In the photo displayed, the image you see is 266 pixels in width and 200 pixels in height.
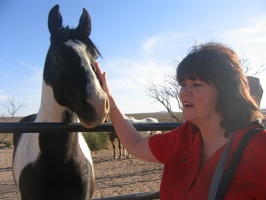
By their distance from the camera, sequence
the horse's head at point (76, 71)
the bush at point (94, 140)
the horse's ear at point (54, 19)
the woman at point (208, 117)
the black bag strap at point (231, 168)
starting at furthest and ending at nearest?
the bush at point (94, 140) → the horse's ear at point (54, 19) → the horse's head at point (76, 71) → the woman at point (208, 117) → the black bag strap at point (231, 168)

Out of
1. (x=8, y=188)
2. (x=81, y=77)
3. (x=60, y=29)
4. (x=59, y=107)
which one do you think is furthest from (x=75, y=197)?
(x=8, y=188)

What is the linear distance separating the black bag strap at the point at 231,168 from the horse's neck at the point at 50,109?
1506 millimetres

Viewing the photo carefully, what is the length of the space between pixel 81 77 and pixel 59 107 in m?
0.47

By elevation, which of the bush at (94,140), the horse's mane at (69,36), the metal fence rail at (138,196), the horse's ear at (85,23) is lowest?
the bush at (94,140)

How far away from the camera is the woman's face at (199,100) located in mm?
1438

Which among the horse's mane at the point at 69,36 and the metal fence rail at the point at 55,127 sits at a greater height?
the horse's mane at the point at 69,36

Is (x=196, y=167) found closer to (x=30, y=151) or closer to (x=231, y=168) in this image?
(x=231, y=168)

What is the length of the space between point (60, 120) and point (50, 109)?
0.44 feet

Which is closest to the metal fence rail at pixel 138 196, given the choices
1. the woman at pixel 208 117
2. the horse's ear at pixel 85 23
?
the woman at pixel 208 117

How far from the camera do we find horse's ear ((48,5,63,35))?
259 centimetres

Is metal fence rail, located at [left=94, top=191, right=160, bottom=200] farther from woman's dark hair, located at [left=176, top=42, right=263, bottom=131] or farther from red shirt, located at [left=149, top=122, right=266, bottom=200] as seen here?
woman's dark hair, located at [left=176, top=42, right=263, bottom=131]

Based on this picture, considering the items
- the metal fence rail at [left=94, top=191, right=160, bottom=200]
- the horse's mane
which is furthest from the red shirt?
the horse's mane

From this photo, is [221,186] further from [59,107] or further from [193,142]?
[59,107]

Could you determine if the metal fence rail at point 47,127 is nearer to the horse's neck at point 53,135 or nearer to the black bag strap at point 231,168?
the horse's neck at point 53,135
